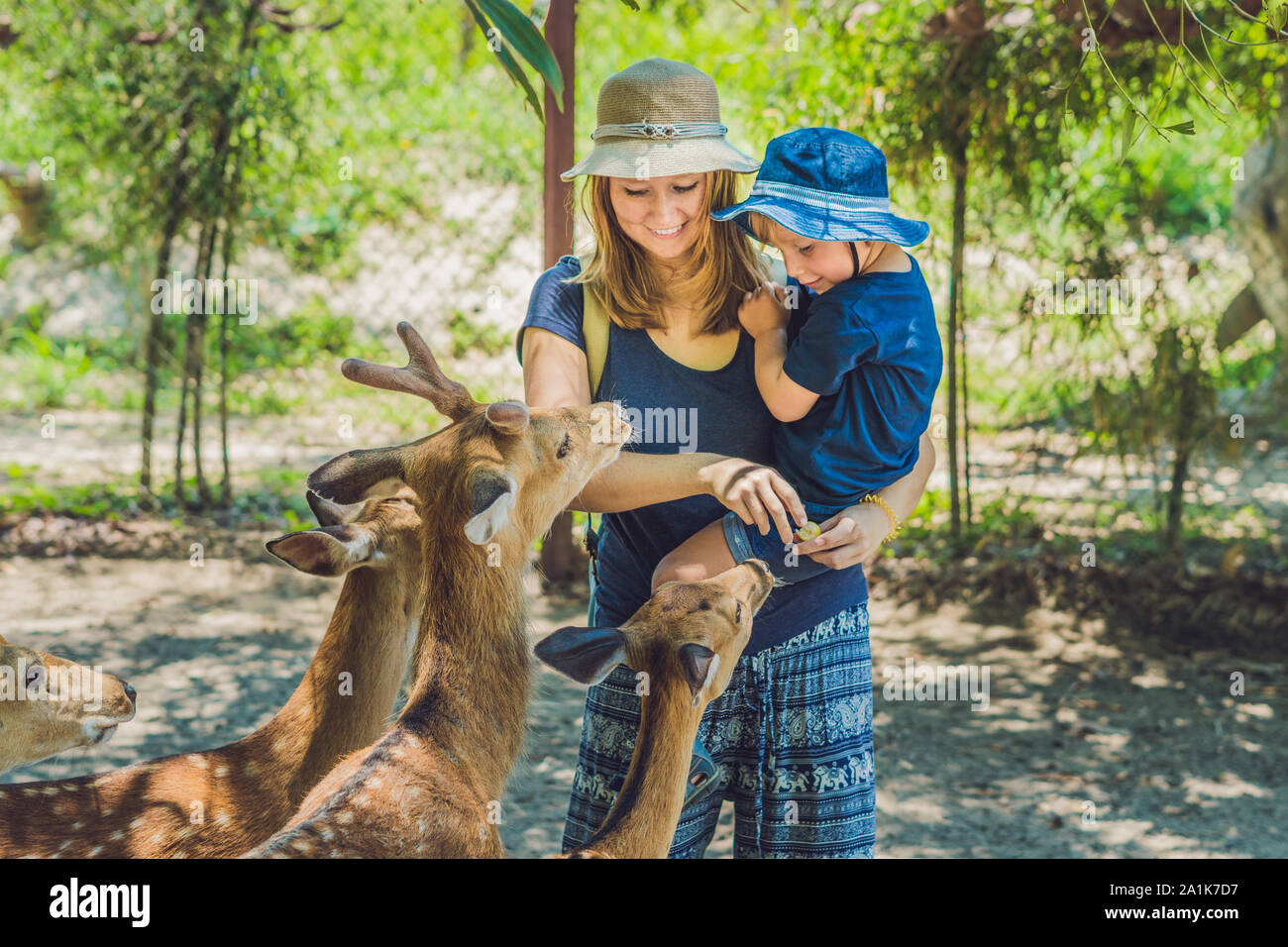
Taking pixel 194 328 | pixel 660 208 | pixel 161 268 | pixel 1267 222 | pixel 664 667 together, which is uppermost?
pixel 1267 222

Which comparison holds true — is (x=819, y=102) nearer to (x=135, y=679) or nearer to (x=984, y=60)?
(x=984, y=60)

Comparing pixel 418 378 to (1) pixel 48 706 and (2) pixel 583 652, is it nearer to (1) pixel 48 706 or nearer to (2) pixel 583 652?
(2) pixel 583 652

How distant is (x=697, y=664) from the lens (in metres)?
2.43

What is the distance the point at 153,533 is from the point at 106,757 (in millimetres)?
3186

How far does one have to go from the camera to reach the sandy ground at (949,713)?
15.9ft

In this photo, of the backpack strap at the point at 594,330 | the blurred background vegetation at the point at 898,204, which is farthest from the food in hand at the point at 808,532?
the blurred background vegetation at the point at 898,204

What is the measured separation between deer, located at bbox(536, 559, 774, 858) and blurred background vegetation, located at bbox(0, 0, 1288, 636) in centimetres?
344

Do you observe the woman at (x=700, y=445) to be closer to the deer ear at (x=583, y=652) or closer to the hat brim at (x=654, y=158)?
the hat brim at (x=654, y=158)

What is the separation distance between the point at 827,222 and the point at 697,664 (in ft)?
3.38

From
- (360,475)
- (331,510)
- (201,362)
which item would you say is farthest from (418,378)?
(201,362)

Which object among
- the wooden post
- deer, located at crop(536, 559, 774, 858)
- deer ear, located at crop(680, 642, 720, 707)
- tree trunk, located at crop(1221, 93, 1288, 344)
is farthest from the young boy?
tree trunk, located at crop(1221, 93, 1288, 344)

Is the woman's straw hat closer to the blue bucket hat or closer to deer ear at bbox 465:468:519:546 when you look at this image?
the blue bucket hat

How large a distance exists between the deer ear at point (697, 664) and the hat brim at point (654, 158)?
1.02 metres

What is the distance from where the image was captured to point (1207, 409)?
7.21m
